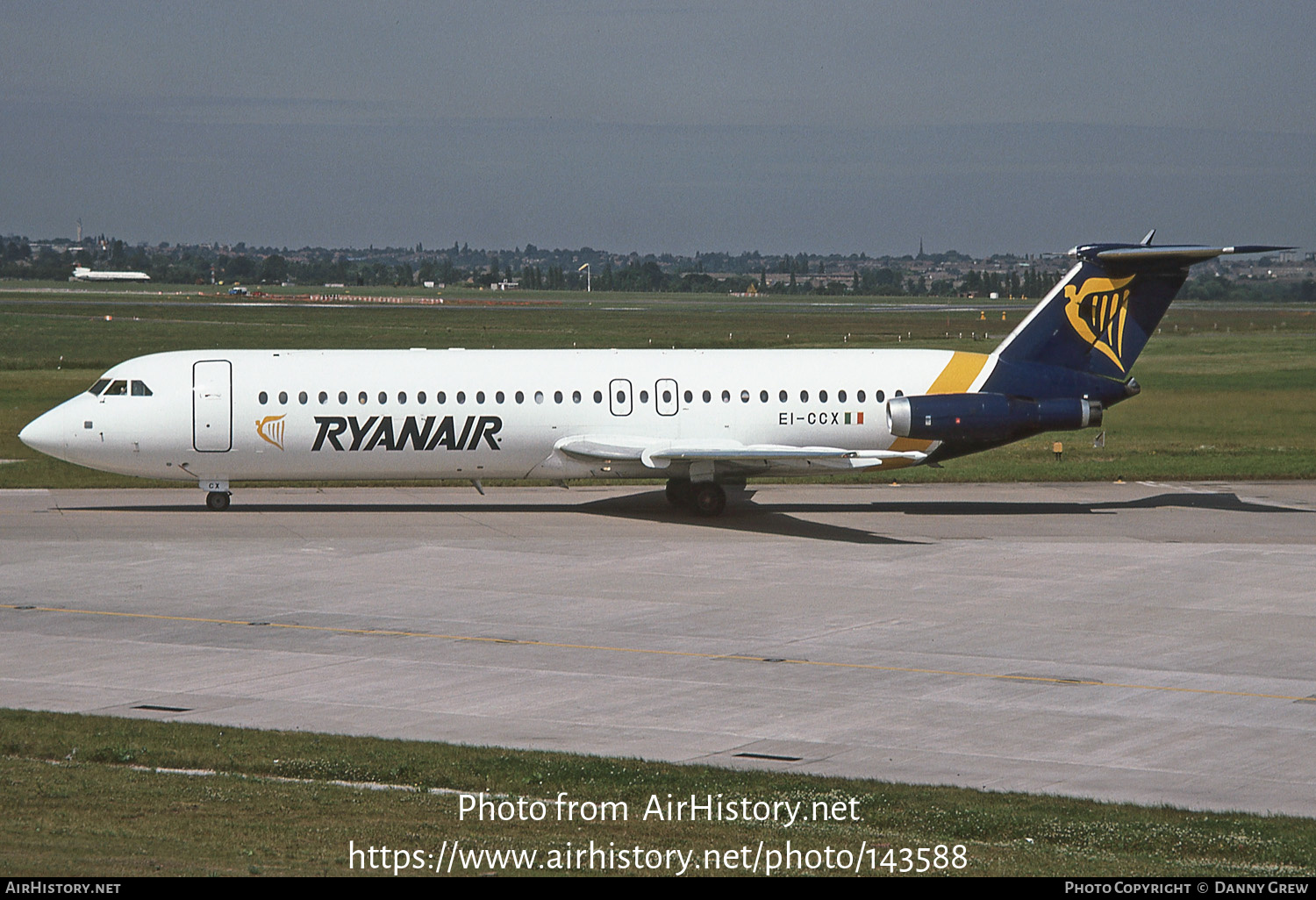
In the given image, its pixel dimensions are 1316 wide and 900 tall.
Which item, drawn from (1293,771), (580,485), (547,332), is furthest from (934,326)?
(1293,771)

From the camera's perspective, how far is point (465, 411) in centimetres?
3316

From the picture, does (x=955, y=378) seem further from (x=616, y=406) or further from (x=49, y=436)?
(x=49, y=436)

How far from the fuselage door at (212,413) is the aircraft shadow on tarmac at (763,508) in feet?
6.10

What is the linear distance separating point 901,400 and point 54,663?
18.9 metres

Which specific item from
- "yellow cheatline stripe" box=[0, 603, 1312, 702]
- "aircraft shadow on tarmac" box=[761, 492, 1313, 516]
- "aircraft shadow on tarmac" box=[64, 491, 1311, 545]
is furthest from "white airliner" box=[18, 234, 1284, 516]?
"yellow cheatline stripe" box=[0, 603, 1312, 702]

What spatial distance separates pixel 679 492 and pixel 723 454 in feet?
9.41

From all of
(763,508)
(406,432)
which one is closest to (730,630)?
(406,432)

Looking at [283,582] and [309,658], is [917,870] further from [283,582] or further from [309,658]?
[283,582]

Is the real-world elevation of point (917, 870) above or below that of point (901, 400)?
below

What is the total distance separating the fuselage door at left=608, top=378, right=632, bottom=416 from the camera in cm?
3353

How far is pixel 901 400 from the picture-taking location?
3334 cm

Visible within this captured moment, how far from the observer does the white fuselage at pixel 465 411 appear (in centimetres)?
3278

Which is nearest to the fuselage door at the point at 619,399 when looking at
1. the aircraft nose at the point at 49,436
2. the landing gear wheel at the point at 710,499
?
the landing gear wheel at the point at 710,499

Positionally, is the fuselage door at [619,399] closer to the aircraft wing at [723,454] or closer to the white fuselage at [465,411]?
the white fuselage at [465,411]
